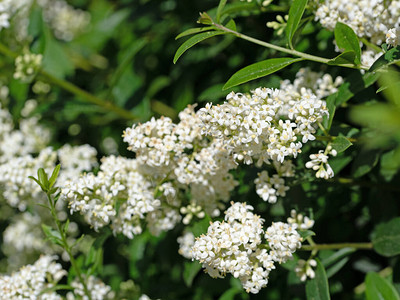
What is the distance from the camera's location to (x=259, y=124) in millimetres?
1681

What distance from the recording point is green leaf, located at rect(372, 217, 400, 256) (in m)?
2.14

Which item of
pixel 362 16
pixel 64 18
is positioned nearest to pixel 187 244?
pixel 362 16

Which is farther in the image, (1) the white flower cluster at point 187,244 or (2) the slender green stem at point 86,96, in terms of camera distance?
(2) the slender green stem at point 86,96

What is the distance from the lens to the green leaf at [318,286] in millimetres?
1945

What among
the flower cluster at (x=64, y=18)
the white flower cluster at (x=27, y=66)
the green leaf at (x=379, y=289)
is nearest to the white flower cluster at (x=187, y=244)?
the green leaf at (x=379, y=289)

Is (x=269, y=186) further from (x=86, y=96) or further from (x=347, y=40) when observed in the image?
(x=86, y=96)

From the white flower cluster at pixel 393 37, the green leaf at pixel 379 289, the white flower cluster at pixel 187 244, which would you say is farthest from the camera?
the white flower cluster at pixel 187 244

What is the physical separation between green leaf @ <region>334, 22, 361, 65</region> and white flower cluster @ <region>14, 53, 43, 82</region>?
1.90 metres

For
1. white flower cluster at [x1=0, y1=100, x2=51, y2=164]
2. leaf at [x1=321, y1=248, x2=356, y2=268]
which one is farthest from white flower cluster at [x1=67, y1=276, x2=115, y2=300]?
leaf at [x1=321, y1=248, x2=356, y2=268]

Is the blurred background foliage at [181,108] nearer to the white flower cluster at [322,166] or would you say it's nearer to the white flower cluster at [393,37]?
the white flower cluster at [322,166]

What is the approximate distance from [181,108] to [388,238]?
1471 millimetres

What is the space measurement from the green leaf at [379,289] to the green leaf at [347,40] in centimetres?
94

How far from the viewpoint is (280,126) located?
69.2 inches

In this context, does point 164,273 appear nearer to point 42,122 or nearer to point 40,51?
point 42,122
